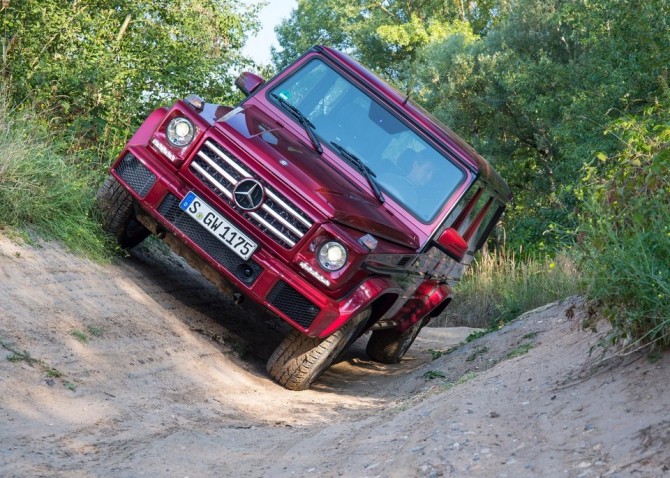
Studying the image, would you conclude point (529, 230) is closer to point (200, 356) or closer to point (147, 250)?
point (147, 250)

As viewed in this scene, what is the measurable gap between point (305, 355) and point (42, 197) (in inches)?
106

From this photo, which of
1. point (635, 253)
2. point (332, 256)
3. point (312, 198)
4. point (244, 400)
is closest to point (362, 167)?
point (312, 198)

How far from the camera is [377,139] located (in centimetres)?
744

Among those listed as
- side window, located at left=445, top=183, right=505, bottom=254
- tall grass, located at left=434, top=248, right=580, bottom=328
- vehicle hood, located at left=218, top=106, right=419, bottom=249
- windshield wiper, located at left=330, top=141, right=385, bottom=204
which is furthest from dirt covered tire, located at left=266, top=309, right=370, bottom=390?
tall grass, located at left=434, top=248, right=580, bottom=328

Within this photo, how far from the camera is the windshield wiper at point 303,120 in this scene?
7.19 metres

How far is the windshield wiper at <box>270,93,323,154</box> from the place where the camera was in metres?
7.19

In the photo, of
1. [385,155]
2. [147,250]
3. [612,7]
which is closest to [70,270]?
[147,250]

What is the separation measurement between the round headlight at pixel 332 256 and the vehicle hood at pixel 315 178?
161 millimetres

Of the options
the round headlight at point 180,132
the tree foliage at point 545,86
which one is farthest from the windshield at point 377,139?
the tree foliage at point 545,86

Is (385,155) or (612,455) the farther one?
(385,155)

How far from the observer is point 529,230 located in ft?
63.5

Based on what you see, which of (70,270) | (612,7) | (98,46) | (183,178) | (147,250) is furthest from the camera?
(612,7)

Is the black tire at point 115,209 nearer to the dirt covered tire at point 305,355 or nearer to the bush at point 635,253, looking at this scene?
the dirt covered tire at point 305,355

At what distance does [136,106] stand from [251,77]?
2.99m
